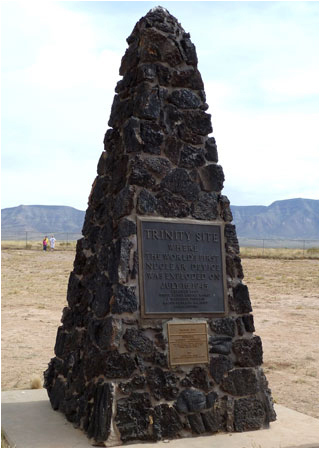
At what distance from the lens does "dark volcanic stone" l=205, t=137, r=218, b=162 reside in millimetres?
7812

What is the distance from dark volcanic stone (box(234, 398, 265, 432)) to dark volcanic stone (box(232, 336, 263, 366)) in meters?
0.42

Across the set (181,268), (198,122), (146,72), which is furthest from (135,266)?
(146,72)

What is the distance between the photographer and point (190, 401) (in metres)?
7.12

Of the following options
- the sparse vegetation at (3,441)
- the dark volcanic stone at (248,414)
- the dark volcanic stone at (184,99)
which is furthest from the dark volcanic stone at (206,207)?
the sparse vegetation at (3,441)

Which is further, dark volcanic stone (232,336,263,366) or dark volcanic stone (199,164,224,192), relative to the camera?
dark volcanic stone (199,164,224,192)

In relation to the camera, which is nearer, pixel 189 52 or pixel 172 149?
pixel 172 149

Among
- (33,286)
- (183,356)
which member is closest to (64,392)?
(183,356)

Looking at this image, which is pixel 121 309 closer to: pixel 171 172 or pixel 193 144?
pixel 171 172

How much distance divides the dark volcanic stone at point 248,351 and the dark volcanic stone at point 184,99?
2763 mm

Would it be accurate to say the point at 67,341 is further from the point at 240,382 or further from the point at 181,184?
the point at 181,184

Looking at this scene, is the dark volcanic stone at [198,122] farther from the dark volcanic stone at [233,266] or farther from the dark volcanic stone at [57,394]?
the dark volcanic stone at [57,394]

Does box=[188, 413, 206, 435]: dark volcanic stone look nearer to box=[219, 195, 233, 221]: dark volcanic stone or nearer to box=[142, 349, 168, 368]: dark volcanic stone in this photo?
box=[142, 349, 168, 368]: dark volcanic stone

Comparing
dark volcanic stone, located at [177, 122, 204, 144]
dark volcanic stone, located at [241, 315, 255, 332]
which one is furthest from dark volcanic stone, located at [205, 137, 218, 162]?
dark volcanic stone, located at [241, 315, 255, 332]

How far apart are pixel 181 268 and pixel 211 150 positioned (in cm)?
146
